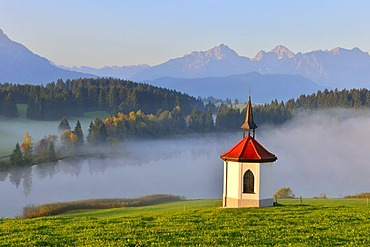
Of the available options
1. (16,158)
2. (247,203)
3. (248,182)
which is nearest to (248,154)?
(248,182)

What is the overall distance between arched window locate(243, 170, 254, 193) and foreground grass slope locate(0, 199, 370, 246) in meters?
8.04

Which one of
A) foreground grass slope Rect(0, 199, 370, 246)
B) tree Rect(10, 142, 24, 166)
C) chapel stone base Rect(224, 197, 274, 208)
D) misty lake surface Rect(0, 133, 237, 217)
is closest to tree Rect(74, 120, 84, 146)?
misty lake surface Rect(0, 133, 237, 217)

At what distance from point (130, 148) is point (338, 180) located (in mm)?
76531

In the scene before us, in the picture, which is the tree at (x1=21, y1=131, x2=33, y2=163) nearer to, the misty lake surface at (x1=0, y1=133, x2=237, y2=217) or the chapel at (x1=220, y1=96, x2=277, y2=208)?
the misty lake surface at (x1=0, y1=133, x2=237, y2=217)

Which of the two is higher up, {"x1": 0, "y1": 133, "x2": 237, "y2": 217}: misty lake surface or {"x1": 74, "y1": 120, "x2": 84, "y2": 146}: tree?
{"x1": 74, "y1": 120, "x2": 84, "y2": 146}: tree

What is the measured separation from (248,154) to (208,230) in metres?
17.9

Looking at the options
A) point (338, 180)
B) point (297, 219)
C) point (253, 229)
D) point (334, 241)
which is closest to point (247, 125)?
point (297, 219)

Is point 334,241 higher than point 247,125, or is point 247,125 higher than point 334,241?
point 247,125

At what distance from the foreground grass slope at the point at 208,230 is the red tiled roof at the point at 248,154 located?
27.6 feet

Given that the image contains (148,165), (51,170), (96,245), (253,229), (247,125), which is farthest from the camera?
(148,165)

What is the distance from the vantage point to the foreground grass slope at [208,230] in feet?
77.0

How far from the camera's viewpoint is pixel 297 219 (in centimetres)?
3206

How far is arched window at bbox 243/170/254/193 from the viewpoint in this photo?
4419 centimetres

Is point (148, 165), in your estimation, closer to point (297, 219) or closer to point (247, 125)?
point (247, 125)
